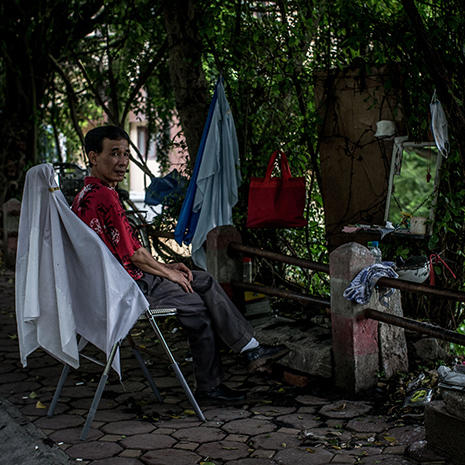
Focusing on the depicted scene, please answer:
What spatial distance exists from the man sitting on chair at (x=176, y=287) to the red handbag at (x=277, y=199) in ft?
4.14

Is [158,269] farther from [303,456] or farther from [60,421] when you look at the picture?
[303,456]

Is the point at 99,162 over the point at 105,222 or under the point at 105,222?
over

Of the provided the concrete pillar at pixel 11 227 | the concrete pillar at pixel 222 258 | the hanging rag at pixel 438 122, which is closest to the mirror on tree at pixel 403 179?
the hanging rag at pixel 438 122

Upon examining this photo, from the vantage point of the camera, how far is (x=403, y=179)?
595 centimetres

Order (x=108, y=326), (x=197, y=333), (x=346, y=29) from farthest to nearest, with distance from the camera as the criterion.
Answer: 1. (x=346, y=29)
2. (x=197, y=333)
3. (x=108, y=326)

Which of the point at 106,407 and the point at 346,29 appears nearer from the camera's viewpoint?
the point at 106,407

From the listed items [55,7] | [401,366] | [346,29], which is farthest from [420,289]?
[55,7]

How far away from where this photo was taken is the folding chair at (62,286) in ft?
12.3

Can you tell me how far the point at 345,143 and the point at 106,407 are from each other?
2955mm

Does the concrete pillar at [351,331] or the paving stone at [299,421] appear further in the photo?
the concrete pillar at [351,331]

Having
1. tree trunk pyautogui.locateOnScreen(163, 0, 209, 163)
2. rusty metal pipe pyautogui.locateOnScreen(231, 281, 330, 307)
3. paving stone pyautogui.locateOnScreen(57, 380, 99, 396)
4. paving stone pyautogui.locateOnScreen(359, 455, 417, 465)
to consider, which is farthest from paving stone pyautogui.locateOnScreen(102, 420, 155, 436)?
tree trunk pyautogui.locateOnScreen(163, 0, 209, 163)

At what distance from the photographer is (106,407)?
442 centimetres

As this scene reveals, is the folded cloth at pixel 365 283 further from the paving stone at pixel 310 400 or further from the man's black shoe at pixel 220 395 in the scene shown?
the man's black shoe at pixel 220 395

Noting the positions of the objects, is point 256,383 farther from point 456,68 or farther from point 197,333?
point 456,68
